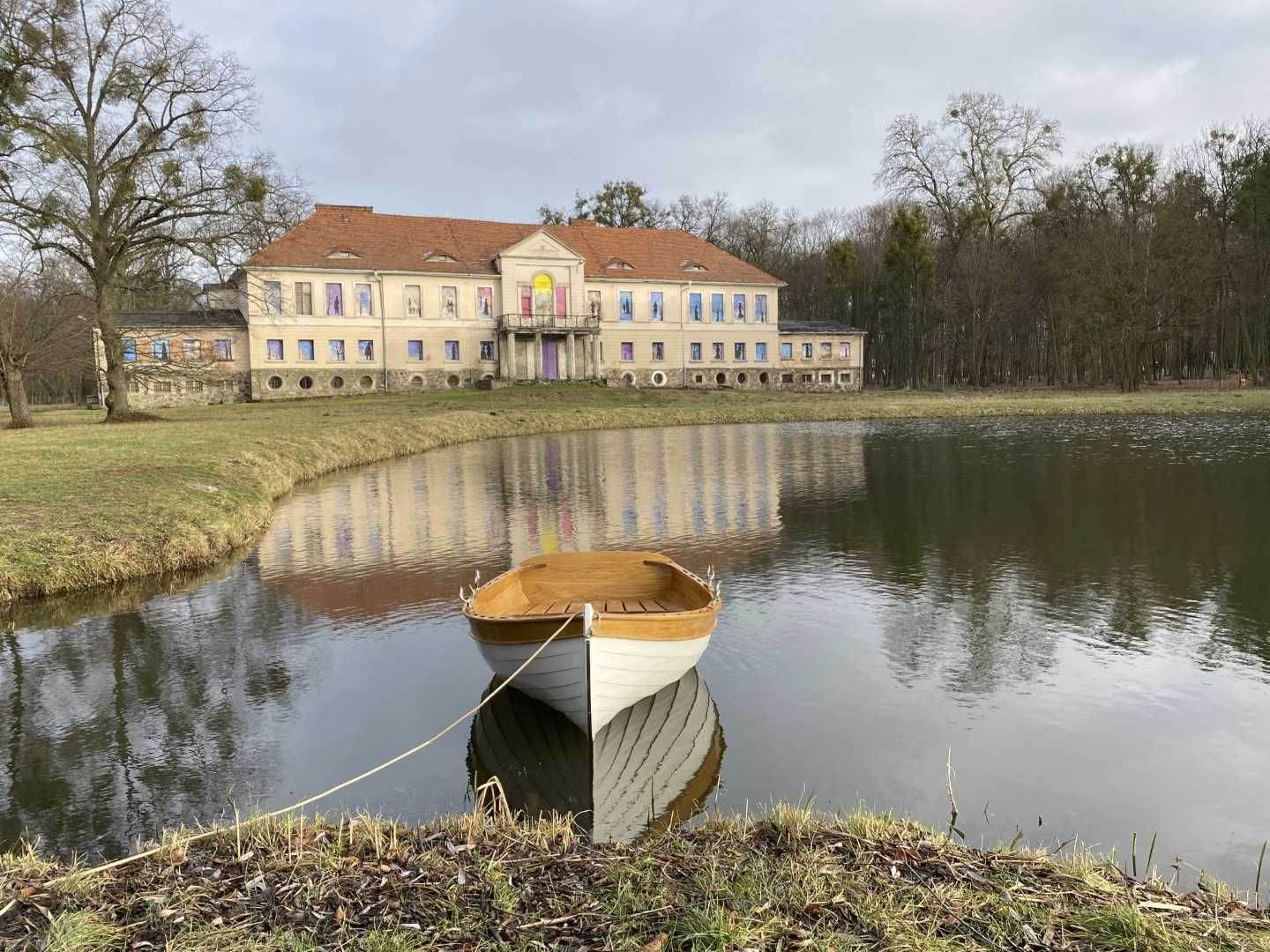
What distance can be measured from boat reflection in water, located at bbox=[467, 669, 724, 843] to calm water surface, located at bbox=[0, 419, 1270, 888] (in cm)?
12

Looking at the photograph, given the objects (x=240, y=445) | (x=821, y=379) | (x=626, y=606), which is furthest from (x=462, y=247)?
(x=626, y=606)

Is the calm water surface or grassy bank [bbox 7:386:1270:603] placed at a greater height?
grassy bank [bbox 7:386:1270:603]

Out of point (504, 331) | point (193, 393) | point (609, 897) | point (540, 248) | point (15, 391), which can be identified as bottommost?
point (609, 897)

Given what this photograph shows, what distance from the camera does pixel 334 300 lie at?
51.7m

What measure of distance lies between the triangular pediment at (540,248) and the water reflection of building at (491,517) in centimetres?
2985

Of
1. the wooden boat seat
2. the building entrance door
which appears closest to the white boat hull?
the wooden boat seat

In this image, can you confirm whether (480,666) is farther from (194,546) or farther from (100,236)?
(100,236)

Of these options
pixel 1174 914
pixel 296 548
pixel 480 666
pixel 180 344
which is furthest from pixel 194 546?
pixel 180 344

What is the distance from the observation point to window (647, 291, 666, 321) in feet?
193

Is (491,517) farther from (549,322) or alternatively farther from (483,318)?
(483,318)

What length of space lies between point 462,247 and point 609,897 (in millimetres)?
55326

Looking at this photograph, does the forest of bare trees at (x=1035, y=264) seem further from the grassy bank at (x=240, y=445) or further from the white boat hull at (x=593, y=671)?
the white boat hull at (x=593, y=671)

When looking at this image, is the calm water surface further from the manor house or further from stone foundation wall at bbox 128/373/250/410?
the manor house

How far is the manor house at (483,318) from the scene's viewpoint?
50.4 meters
